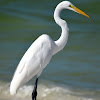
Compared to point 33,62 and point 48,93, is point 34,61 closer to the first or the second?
point 33,62

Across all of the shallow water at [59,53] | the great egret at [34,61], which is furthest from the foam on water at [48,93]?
the great egret at [34,61]

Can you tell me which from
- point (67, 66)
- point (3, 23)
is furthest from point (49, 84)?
point (3, 23)

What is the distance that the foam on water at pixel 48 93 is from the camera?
255 inches

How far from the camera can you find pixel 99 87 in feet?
22.8

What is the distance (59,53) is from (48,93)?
2.10m

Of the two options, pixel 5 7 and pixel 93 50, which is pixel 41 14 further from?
pixel 93 50

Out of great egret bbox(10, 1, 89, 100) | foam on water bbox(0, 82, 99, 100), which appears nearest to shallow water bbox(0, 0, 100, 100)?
foam on water bbox(0, 82, 99, 100)

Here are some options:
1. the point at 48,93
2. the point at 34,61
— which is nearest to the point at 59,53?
the point at 48,93

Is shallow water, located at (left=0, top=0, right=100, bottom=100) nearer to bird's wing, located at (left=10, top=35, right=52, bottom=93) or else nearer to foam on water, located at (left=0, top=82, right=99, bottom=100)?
foam on water, located at (left=0, top=82, right=99, bottom=100)

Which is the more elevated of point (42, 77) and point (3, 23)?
point (3, 23)

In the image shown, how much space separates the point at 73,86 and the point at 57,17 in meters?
1.69

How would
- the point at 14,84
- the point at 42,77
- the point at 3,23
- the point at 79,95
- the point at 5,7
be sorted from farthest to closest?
the point at 5,7 < the point at 3,23 < the point at 42,77 < the point at 79,95 < the point at 14,84

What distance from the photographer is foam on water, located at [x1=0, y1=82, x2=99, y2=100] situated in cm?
646

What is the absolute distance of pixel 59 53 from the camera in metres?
8.62
